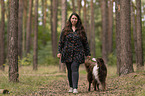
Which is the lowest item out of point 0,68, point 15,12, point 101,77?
point 0,68

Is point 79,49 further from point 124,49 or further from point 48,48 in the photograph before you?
point 48,48

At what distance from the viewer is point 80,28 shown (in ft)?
20.6

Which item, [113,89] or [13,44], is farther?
[13,44]

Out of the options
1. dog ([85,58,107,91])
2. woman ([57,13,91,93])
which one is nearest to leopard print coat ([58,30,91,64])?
woman ([57,13,91,93])

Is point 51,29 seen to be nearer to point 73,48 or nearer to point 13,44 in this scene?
point 13,44

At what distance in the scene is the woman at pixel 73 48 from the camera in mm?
5965

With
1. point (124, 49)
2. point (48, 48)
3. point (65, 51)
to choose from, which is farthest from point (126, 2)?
point (48, 48)

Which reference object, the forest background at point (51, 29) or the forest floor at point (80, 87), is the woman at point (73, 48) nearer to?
the forest floor at point (80, 87)

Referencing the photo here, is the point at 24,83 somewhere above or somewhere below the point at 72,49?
below

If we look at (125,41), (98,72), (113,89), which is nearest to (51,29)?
(125,41)

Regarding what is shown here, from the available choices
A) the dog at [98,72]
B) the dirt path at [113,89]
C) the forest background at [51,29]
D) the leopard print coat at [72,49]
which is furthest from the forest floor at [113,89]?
the forest background at [51,29]

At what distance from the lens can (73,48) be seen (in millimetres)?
6035

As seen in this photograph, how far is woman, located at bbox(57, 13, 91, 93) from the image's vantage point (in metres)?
5.96

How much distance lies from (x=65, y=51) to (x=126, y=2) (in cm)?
527
